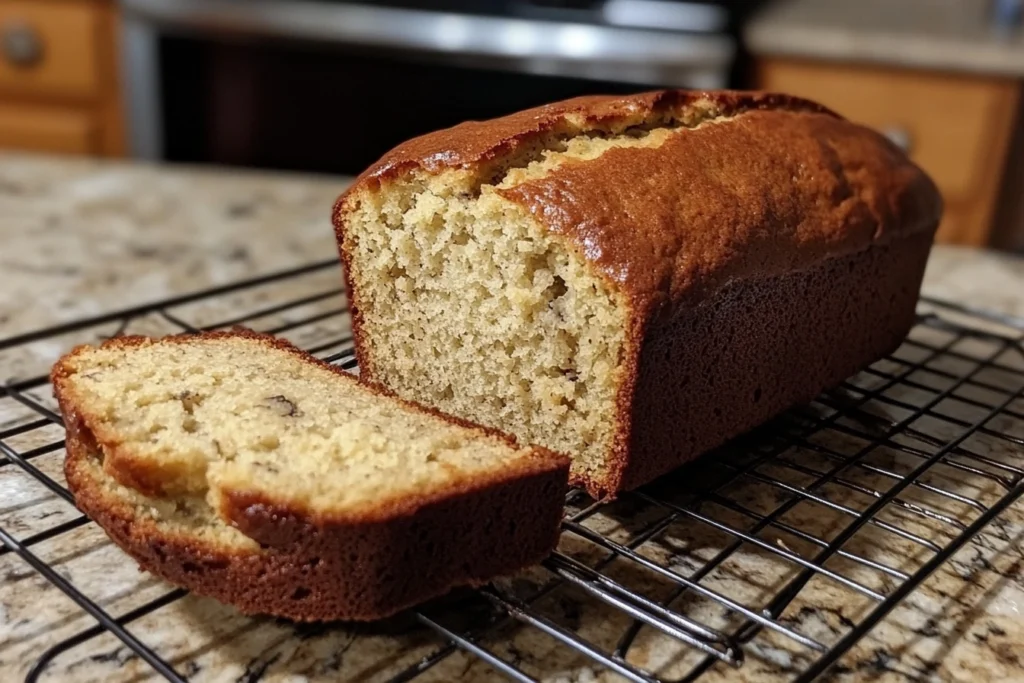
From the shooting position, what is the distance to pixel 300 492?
2.93 feet

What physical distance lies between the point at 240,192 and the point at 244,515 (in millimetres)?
1612

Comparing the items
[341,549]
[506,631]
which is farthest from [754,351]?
[341,549]

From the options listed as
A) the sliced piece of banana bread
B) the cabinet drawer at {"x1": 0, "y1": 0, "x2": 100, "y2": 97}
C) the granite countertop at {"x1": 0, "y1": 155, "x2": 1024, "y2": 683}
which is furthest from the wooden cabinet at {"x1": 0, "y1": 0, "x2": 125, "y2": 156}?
the sliced piece of banana bread

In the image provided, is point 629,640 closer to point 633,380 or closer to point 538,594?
point 538,594

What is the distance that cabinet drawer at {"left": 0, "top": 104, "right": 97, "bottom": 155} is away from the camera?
328cm

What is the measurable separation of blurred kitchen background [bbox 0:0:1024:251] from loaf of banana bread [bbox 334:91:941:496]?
4.43ft

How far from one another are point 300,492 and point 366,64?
87.1 inches

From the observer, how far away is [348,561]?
34.8 inches

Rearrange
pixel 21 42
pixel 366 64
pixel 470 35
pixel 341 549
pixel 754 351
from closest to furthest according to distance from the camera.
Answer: pixel 341 549, pixel 754 351, pixel 470 35, pixel 366 64, pixel 21 42

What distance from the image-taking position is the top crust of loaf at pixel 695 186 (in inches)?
42.1

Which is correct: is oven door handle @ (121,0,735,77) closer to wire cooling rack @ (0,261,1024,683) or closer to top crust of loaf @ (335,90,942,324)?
top crust of loaf @ (335,90,942,324)

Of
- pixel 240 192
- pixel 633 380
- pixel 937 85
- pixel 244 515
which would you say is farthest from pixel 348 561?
pixel 937 85

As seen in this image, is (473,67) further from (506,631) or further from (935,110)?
(506,631)

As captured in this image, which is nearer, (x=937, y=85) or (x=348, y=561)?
(x=348, y=561)
